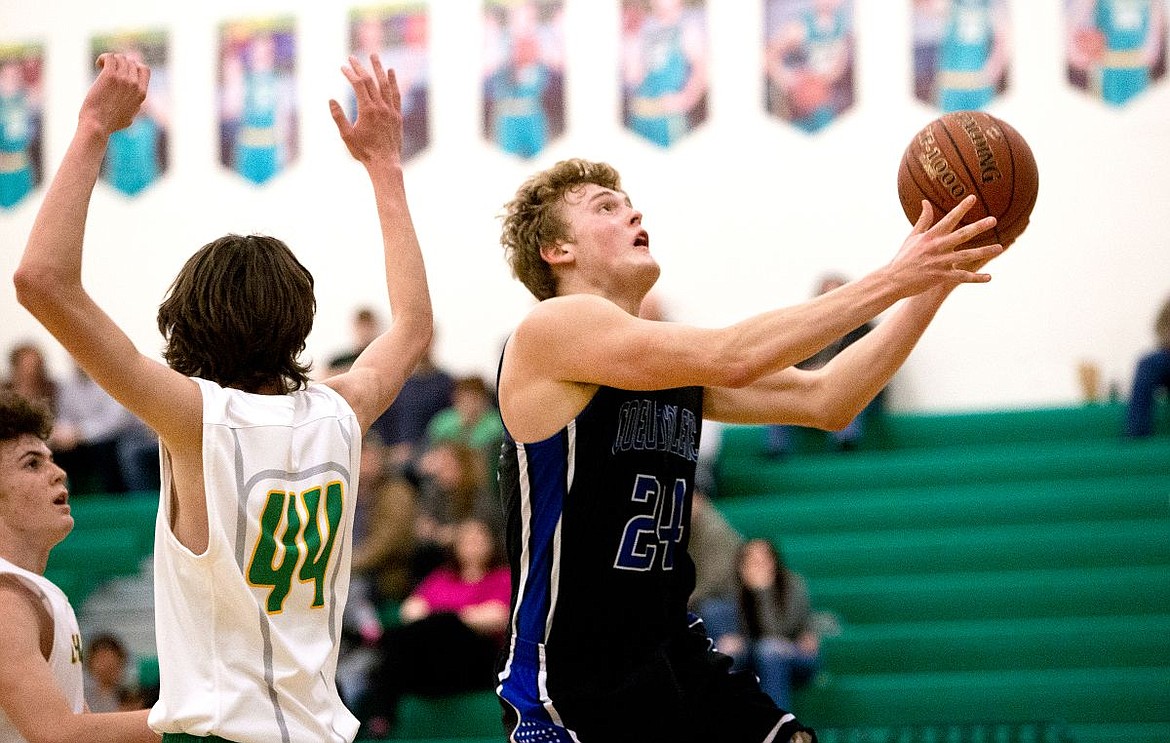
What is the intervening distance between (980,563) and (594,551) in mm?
6601

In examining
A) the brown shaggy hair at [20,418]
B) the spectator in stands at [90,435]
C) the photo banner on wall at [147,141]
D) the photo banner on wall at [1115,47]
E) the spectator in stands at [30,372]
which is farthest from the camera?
the photo banner on wall at [147,141]

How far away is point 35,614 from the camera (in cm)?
341

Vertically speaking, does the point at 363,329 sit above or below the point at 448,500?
above

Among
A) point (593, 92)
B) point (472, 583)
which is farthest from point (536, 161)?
point (472, 583)

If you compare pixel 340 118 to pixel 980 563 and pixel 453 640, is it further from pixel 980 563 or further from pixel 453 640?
pixel 980 563

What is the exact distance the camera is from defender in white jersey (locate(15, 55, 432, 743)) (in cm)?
273

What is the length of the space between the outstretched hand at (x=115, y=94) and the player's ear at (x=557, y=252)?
1.38 m

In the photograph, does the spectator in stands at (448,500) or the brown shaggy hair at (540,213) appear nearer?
the brown shaggy hair at (540,213)

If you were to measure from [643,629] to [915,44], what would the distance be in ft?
31.5

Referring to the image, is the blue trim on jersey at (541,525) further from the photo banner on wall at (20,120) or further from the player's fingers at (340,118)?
the photo banner on wall at (20,120)

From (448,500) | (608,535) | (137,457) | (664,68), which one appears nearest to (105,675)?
(448,500)

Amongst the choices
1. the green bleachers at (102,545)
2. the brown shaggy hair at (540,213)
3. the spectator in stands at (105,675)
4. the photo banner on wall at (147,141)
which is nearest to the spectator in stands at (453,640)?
the spectator in stands at (105,675)

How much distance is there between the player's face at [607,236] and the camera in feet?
12.9

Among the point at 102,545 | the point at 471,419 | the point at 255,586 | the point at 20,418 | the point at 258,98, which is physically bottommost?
the point at 102,545
